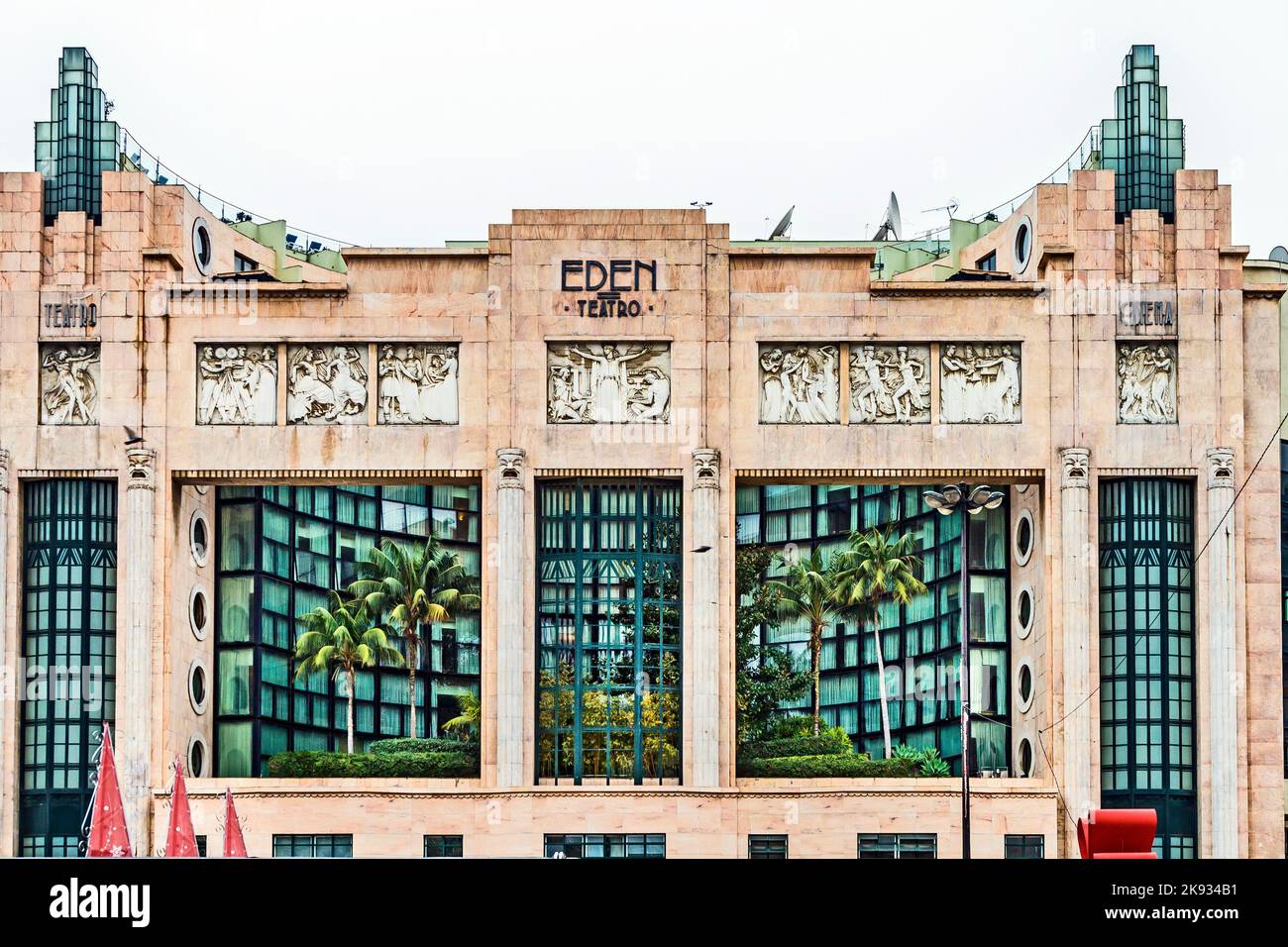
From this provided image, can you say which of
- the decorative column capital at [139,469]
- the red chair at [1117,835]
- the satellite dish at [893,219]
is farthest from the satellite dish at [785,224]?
the red chair at [1117,835]

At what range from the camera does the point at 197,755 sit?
62.9 meters

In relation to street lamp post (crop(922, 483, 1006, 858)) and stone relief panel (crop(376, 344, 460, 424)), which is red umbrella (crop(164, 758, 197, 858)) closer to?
stone relief panel (crop(376, 344, 460, 424))

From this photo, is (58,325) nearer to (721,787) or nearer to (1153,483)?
(721,787)

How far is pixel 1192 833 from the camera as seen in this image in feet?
192

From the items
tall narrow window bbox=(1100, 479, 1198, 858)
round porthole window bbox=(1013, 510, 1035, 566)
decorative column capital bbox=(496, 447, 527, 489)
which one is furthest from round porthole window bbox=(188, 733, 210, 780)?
tall narrow window bbox=(1100, 479, 1198, 858)

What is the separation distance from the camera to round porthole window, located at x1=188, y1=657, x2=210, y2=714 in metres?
62.5

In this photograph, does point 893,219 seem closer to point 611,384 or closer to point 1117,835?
point 611,384

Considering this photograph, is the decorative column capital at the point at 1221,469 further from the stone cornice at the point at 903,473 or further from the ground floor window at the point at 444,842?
the ground floor window at the point at 444,842

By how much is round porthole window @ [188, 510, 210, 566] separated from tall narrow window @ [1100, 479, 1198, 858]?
26.8m

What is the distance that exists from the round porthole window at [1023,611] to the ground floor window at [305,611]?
16921mm

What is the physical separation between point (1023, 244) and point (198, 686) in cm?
2844

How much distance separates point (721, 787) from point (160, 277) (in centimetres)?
2196

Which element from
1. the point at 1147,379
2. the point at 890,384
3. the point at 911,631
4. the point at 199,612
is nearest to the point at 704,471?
the point at 890,384

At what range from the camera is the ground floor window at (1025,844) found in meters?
57.5
